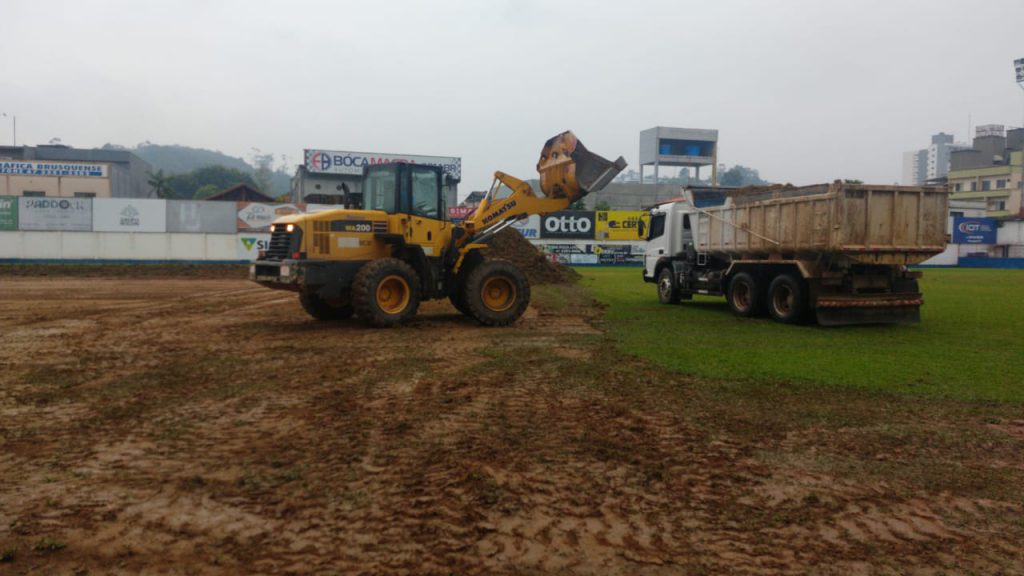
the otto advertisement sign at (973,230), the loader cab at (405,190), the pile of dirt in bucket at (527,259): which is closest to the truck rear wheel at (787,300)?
Result: the loader cab at (405,190)

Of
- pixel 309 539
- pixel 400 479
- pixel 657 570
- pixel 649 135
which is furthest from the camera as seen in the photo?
pixel 649 135

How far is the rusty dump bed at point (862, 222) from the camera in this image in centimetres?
1284

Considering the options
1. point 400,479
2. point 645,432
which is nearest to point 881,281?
point 645,432

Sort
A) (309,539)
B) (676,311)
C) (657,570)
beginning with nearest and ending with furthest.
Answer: (657,570) < (309,539) < (676,311)

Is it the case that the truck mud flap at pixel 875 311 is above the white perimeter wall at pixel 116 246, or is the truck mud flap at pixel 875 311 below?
below

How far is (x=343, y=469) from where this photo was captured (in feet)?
16.2

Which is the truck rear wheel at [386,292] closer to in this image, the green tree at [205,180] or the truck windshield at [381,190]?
the truck windshield at [381,190]

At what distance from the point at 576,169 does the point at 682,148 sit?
75.1 metres

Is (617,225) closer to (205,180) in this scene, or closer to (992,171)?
(992,171)

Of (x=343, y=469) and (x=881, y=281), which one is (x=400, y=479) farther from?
(x=881, y=281)

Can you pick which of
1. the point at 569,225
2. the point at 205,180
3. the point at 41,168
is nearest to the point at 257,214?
the point at 569,225

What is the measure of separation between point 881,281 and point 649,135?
73.7 meters

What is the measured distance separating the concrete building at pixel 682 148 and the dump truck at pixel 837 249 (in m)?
70.4

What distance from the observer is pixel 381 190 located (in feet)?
43.4
